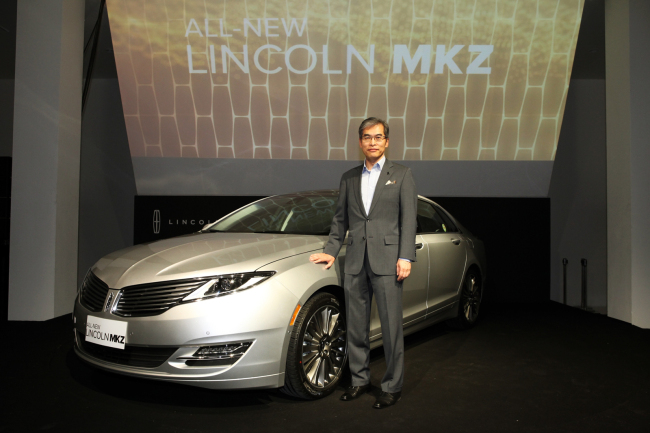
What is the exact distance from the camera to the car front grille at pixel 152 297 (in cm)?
226

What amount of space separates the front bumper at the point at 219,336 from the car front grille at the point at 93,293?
0.29 metres

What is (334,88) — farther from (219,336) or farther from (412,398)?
(219,336)

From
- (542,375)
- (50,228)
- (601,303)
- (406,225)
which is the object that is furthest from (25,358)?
(601,303)

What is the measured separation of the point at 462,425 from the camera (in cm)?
228

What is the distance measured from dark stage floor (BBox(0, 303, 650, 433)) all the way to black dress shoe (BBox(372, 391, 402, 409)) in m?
0.04

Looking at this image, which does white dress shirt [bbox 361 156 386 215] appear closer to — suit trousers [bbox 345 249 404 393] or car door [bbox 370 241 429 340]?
suit trousers [bbox 345 249 404 393]

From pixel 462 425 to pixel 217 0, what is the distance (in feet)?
16.0

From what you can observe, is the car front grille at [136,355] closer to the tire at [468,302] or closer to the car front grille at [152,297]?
the car front grille at [152,297]

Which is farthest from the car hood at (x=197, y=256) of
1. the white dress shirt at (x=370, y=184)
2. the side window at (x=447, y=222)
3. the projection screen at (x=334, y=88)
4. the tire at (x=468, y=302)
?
the projection screen at (x=334, y=88)

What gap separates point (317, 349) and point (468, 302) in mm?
2202

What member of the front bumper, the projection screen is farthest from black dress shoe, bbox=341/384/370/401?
the projection screen

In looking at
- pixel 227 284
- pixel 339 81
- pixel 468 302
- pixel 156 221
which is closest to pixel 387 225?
pixel 227 284

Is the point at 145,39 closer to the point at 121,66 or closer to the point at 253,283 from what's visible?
the point at 121,66

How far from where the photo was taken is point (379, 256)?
2529 millimetres
